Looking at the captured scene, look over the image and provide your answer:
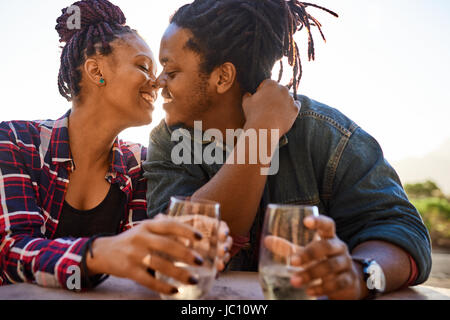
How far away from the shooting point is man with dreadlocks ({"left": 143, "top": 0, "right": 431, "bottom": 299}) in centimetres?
134

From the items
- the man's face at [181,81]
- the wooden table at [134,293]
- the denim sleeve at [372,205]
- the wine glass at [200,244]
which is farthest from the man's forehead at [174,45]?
the wine glass at [200,244]

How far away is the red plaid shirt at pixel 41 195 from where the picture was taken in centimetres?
128

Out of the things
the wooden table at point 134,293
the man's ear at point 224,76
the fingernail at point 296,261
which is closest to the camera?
the fingernail at point 296,261

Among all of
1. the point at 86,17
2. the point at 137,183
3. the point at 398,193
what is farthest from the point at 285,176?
the point at 86,17

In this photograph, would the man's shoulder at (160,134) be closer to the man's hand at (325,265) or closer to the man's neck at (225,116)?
the man's neck at (225,116)

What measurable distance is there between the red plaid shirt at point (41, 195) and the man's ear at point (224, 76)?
26.8 inches

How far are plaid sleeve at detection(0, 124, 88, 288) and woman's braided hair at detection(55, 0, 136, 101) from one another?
27.6 inches

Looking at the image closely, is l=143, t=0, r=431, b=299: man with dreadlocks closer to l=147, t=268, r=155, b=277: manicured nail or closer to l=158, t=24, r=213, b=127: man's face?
l=158, t=24, r=213, b=127: man's face

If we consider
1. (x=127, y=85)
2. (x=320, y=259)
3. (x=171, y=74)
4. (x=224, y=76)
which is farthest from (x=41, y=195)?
(x=320, y=259)

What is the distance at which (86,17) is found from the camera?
8.27ft

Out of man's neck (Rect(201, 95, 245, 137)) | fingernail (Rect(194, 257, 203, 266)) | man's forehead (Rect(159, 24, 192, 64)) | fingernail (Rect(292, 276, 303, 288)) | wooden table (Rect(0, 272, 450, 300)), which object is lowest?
wooden table (Rect(0, 272, 450, 300))

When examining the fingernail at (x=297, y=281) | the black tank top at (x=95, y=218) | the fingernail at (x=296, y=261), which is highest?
the fingernail at (x=296, y=261)

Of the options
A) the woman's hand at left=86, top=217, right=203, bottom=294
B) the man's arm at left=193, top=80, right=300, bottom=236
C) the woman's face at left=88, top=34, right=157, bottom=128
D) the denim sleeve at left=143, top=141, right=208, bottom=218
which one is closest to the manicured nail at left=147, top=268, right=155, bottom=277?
the woman's hand at left=86, top=217, right=203, bottom=294
